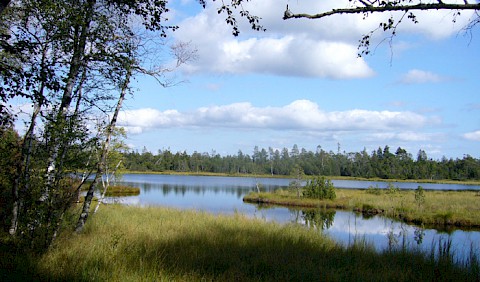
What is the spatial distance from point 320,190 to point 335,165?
103885 millimetres

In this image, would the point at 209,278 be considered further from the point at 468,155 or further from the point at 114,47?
the point at 468,155

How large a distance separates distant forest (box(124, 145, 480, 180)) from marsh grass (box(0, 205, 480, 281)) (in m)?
89.5

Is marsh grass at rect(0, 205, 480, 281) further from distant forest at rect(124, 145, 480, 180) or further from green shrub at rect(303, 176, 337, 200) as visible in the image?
distant forest at rect(124, 145, 480, 180)

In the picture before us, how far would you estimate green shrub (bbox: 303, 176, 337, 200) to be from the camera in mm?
37094

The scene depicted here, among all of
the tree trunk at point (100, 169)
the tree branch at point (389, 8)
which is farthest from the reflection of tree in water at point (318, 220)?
the tree branch at point (389, 8)

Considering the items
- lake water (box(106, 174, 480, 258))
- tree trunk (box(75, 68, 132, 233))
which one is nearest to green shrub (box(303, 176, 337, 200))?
lake water (box(106, 174, 480, 258))

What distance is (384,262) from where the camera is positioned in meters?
8.73

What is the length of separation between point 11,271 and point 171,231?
487 cm

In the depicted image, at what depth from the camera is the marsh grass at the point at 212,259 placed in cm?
640

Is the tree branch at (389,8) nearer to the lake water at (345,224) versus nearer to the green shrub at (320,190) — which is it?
the lake water at (345,224)

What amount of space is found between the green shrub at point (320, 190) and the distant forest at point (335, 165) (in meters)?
66.6

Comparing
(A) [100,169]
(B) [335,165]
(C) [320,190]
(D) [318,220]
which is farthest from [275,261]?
A: (B) [335,165]

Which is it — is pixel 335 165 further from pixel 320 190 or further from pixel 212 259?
pixel 212 259

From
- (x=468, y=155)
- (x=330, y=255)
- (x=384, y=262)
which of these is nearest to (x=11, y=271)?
(x=330, y=255)
